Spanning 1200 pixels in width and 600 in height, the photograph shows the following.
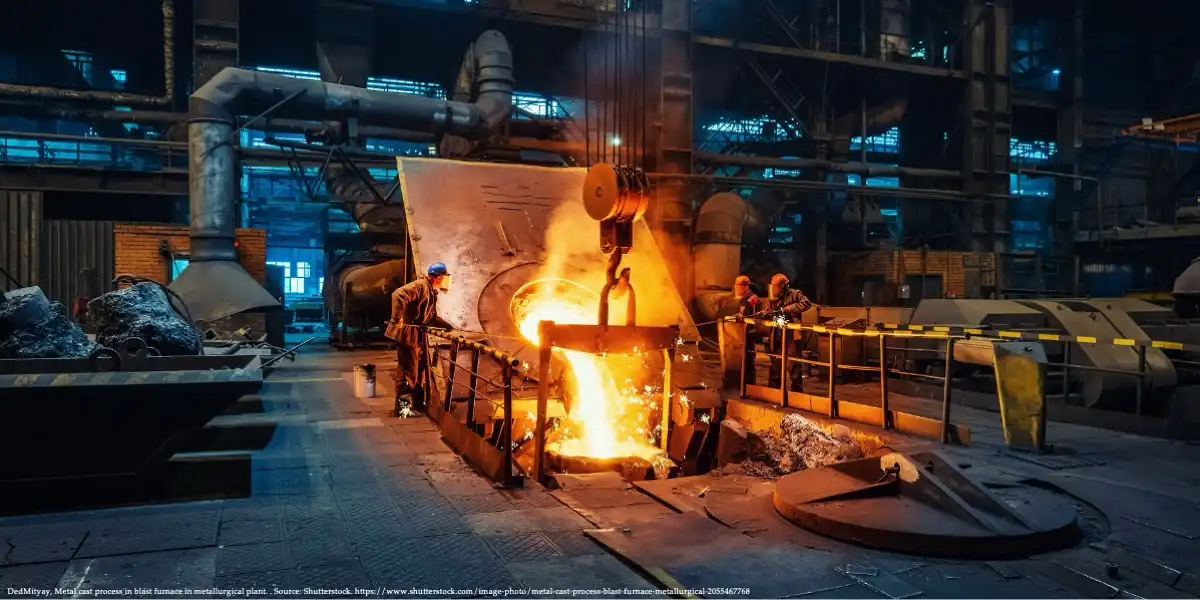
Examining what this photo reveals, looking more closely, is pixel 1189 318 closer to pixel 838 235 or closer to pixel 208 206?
pixel 838 235

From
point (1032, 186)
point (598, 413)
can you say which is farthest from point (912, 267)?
point (598, 413)

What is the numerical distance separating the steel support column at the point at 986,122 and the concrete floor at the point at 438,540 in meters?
14.8

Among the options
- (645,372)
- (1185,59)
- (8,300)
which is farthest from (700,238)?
(1185,59)

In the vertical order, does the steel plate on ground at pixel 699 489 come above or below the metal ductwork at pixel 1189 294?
below

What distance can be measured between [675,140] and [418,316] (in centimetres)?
988

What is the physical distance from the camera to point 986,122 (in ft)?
63.2

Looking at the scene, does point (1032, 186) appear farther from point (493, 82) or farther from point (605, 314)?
point (605, 314)

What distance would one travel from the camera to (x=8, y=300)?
4.72 m

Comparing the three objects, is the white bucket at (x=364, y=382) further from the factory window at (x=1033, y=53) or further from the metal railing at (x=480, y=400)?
the factory window at (x=1033, y=53)

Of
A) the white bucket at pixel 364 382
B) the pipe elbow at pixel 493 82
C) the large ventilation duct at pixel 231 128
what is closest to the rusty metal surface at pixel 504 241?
the white bucket at pixel 364 382

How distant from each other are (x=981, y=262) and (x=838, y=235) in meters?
3.45

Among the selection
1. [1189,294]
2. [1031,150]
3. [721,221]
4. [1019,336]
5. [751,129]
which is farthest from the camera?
[1031,150]

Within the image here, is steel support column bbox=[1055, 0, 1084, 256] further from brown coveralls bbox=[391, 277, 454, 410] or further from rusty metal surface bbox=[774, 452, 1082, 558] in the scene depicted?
rusty metal surface bbox=[774, 452, 1082, 558]

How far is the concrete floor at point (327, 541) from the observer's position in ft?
10.8
